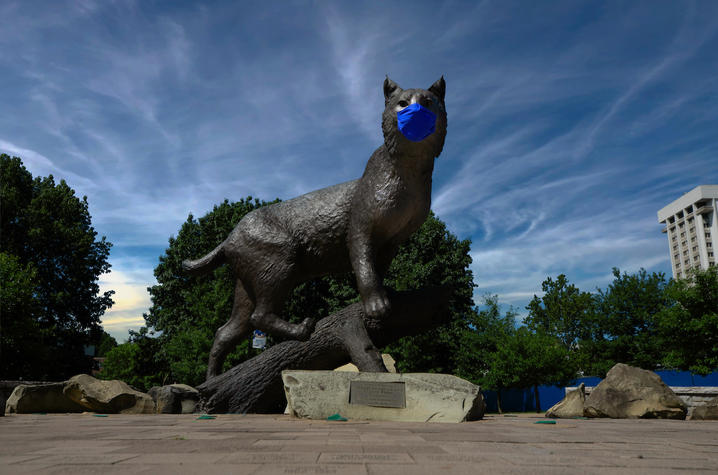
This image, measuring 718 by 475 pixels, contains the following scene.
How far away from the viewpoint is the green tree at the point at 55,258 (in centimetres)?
2094

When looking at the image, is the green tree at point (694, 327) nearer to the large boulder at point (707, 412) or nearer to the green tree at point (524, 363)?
the green tree at point (524, 363)

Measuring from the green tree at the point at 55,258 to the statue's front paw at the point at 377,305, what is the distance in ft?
61.2

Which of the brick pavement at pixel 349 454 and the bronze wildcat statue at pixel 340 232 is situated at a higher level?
the bronze wildcat statue at pixel 340 232

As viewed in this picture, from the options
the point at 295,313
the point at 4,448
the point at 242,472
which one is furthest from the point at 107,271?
the point at 242,472

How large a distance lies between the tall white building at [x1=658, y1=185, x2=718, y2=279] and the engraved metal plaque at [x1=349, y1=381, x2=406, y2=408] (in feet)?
262

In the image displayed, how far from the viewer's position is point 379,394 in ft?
17.7

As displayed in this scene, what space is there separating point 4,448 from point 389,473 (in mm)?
2453

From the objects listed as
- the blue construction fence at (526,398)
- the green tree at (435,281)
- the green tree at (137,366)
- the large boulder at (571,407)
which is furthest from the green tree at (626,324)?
the green tree at (137,366)

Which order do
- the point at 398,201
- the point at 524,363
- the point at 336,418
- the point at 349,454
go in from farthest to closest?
the point at 524,363 → the point at 398,201 → the point at 336,418 → the point at 349,454

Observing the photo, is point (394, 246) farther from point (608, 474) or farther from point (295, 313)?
point (295, 313)

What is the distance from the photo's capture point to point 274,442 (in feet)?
9.87

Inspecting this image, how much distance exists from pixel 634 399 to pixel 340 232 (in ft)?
16.8

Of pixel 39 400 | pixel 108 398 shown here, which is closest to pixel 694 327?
pixel 108 398

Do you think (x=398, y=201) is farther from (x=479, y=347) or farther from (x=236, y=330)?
(x=479, y=347)
